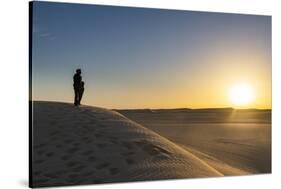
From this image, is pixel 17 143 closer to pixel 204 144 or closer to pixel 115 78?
pixel 115 78

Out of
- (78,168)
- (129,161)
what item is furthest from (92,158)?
(129,161)

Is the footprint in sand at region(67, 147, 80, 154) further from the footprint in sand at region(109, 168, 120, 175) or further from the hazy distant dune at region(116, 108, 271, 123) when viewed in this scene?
the hazy distant dune at region(116, 108, 271, 123)

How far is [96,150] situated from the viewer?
7230mm

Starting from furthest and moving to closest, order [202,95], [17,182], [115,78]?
[202,95], [115,78], [17,182]

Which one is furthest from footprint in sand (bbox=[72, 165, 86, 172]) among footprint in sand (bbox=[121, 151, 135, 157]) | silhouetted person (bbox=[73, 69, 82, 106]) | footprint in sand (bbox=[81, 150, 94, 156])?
silhouetted person (bbox=[73, 69, 82, 106])

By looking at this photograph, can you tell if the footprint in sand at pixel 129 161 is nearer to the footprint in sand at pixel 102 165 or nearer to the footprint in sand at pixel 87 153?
the footprint in sand at pixel 102 165

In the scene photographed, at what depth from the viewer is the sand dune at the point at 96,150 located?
23.0ft

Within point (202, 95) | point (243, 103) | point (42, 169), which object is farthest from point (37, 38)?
point (243, 103)

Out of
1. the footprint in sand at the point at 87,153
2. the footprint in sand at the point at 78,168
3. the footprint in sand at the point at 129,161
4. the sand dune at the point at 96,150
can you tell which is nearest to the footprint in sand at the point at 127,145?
the sand dune at the point at 96,150

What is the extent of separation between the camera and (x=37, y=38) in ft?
22.8

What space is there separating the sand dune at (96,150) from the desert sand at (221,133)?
0.12 m

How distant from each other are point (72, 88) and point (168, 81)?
1.11 m

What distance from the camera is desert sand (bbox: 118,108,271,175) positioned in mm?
7602

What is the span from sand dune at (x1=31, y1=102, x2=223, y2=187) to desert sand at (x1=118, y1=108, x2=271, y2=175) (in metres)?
0.12
